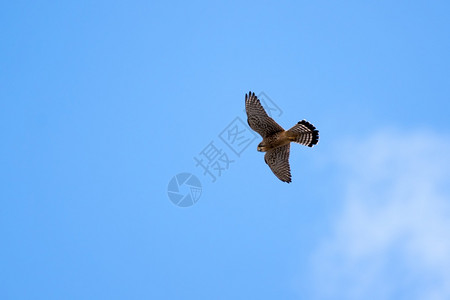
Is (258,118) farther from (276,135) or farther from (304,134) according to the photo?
(304,134)

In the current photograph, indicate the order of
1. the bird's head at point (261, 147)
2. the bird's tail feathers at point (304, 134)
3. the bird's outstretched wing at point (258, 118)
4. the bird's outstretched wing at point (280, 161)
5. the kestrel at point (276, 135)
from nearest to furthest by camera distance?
1. the bird's tail feathers at point (304, 134)
2. the kestrel at point (276, 135)
3. the bird's outstretched wing at point (258, 118)
4. the bird's head at point (261, 147)
5. the bird's outstretched wing at point (280, 161)

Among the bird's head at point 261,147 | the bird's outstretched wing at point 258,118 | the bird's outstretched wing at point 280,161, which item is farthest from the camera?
the bird's outstretched wing at point 280,161

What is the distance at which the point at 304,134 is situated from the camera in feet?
43.7

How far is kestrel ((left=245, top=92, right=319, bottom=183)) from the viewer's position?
13250 millimetres

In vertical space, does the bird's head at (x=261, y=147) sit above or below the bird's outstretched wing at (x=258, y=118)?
below

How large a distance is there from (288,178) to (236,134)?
2136mm

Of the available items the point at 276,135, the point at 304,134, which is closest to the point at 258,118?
the point at 276,135

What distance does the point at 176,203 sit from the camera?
651 inches

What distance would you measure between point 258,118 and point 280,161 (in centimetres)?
133

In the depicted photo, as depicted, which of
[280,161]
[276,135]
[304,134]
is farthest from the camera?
[280,161]

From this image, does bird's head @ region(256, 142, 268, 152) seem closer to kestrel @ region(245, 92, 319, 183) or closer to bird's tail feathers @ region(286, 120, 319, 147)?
kestrel @ region(245, 92, 319, 183)

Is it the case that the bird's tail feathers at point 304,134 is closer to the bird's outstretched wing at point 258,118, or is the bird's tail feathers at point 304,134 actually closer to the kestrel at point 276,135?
the kestrel at point 276,135

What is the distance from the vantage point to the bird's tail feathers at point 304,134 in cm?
1313

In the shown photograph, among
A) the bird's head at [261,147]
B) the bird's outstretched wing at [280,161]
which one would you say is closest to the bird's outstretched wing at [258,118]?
the bird's head at [261,147]
